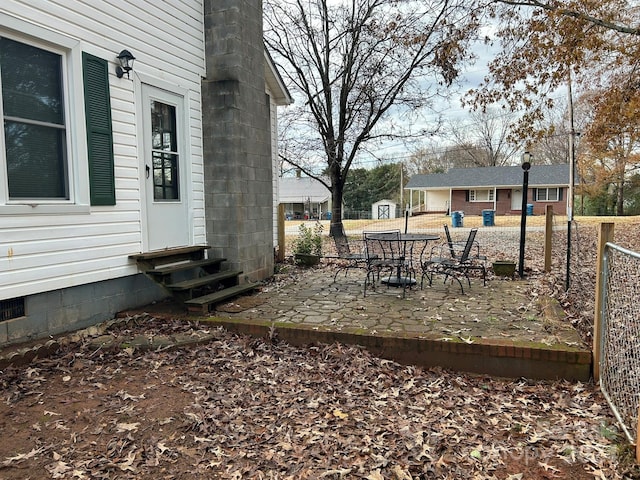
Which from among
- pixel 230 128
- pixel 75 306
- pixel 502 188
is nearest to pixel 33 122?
pixel 75 306

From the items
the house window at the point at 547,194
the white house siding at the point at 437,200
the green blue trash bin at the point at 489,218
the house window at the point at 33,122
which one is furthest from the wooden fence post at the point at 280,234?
the house window at the point at 547,194

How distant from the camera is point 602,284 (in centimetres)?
331

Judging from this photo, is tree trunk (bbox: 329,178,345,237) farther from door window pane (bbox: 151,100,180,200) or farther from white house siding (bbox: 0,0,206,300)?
door window pane (bbox: 151,100,180,200)

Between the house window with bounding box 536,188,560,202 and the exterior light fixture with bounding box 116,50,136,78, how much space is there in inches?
1199

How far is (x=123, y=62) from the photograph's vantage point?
4574 mm

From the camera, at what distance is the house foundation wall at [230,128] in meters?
5.81

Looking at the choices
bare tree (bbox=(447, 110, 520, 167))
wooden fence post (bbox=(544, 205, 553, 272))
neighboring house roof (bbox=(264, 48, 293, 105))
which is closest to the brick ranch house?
bare tree (bbox=(447, 110, 520, 167))

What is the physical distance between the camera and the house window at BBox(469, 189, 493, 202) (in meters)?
29.8

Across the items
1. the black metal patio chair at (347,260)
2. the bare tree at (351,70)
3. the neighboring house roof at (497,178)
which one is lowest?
the black metal patio chair at (347,260)

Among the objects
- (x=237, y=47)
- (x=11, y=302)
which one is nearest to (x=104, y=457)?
(x=11, y=302)

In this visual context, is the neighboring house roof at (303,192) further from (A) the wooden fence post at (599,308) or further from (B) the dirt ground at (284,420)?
(A) the wooden fence post at (599,308)

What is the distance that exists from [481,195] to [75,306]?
29862 millimetres

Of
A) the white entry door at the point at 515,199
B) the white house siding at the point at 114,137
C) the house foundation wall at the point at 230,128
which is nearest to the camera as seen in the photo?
the white house siding at the point at 114,137

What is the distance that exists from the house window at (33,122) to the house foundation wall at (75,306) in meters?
0.97
